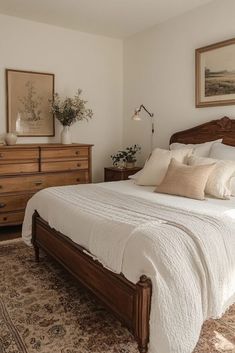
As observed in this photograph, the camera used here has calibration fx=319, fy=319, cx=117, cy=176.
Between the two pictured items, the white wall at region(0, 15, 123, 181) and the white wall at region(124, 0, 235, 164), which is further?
the white wall at region(0, 15, 123, 181)

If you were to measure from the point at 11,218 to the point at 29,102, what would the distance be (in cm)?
153

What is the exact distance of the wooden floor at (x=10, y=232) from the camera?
3701mm

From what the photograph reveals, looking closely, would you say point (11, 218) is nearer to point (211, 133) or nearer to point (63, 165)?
point (63, 165)

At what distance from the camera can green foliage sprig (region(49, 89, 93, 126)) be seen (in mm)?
4191

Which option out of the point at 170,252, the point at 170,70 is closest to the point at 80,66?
the point at 170,70

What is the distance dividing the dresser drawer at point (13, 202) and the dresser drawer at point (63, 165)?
0.40 metres

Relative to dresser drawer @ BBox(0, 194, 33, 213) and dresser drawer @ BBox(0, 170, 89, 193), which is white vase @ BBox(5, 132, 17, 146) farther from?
dresser drawer @ BBox(0, 194, 33, 213)

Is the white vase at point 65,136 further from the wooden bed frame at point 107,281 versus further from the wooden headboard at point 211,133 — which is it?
the wooden bed frame at point 107,281

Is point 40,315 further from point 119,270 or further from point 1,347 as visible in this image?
point 119,270

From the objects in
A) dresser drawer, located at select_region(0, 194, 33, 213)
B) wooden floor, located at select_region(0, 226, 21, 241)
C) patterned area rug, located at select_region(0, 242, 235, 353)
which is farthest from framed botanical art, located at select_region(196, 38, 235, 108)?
wooden floor, located at select_region(0, 226, 21, 241)

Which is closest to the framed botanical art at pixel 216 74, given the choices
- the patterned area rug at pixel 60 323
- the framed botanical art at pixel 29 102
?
the framed botanical art at pixel 29 102

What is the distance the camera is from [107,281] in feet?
Answer: 6.02

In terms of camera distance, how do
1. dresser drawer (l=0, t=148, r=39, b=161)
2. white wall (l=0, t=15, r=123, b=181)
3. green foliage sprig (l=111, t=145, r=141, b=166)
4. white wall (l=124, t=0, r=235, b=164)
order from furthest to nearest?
green foliage sprig (l=111, t=145, r=141, b=166) → white wall (l=0, t=15, r=123, b=181) → dresser drawer (l=0, t=148, r=39, b=161) → white wall (l=124, t=0, r=235, b=164)

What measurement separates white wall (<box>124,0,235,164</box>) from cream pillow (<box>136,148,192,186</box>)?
0.72 metres
